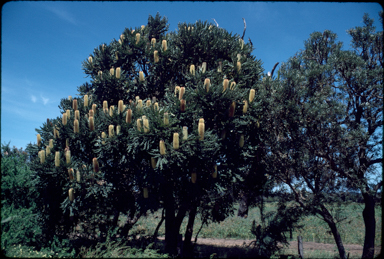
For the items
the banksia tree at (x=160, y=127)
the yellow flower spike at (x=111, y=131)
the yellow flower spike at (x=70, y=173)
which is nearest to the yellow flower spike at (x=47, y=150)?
the banksia tree at (x=160, y=127)

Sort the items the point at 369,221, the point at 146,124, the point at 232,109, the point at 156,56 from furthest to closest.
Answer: the point at 156,56 < the point at 369,221 < the point at 232,109 < the point at 146,124

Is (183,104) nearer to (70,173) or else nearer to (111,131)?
(111,131)

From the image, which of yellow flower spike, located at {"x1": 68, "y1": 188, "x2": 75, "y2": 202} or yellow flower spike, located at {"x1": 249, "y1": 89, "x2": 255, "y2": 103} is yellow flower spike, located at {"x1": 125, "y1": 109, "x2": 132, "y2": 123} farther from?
yellow flower spike, located at {"x1": 249, "y1": 89, "x2": 255, "y2": 103}

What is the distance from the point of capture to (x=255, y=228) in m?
12.2

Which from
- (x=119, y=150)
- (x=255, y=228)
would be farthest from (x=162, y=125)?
(x=255, y=228)

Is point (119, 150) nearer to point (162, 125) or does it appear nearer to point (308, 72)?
point (162, 125)

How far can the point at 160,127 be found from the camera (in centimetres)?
745

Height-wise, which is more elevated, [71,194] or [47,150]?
[47,150]

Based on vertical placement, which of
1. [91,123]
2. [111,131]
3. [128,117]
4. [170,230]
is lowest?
[170,230]

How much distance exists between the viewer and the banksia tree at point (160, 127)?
25.3 ft

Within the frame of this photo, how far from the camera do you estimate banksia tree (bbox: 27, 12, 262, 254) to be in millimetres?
→ 7707

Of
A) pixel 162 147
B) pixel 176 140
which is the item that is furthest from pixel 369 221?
pixel 162 147

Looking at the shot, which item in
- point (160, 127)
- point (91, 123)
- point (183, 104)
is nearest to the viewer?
point (160, 127)

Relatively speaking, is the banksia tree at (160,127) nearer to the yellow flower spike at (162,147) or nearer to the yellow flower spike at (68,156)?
the yellow flower spike at (162,147)
